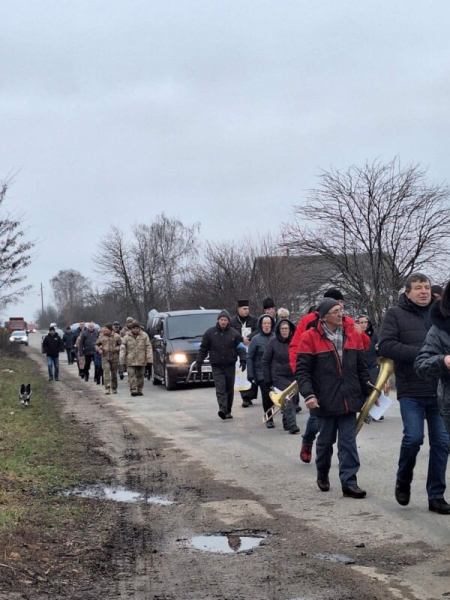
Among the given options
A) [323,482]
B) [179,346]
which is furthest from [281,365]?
[179,346]

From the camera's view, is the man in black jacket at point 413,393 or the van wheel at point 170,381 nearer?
the man in black jacket at point 413,393

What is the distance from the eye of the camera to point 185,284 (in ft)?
167

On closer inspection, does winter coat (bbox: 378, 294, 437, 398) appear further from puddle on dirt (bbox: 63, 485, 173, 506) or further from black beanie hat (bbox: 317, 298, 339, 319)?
puddle on dirt (bbox: 63, 485, 173, 506)

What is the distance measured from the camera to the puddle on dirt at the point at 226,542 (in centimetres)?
640

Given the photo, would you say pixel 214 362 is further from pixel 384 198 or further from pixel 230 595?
pixel 384 198

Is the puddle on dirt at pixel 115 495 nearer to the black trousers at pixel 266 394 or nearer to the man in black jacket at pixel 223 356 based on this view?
the black trousers at pixel 266 394

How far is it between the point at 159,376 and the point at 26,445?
1242 centimetres

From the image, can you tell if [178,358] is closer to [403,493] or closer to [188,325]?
[188,325]

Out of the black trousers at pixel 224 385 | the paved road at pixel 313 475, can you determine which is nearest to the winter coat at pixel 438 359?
the paved road at pixel 313 475

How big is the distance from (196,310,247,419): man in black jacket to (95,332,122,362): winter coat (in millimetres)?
7335

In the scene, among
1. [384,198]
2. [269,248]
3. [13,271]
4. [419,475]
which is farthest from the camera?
[269,248]

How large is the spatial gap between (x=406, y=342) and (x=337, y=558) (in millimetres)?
2149

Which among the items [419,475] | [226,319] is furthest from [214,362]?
[419,475]

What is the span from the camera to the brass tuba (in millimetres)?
7906
